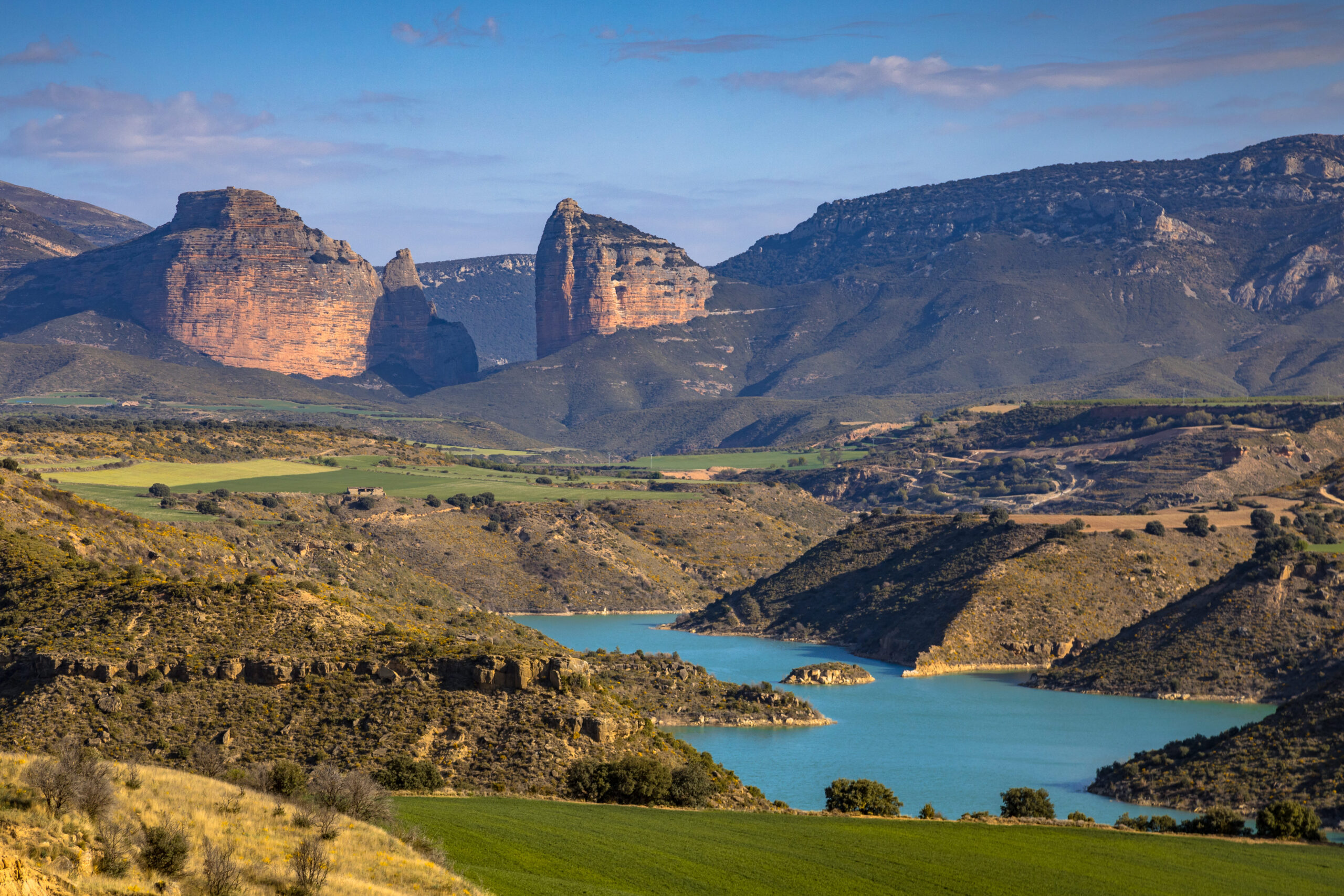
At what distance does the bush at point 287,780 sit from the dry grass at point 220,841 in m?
2.47

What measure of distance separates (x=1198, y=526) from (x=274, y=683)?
69723mm

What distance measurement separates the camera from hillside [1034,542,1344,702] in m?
70.0

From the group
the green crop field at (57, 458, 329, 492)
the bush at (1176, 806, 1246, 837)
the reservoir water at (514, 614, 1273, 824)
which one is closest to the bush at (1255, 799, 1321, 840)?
the bush at (1176, 806, 1246, 837)

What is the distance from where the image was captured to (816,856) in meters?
31.2

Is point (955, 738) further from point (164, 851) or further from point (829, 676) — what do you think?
point (164, 851)

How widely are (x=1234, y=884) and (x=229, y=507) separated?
8884cm

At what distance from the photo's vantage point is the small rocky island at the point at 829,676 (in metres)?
82.3

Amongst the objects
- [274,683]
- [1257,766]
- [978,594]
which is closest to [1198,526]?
[978,594]

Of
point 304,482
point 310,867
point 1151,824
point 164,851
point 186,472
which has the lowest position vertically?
point 1151,824

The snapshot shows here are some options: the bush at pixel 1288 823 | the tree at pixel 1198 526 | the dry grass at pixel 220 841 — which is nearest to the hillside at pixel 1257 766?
the bush at pixel 1288 823

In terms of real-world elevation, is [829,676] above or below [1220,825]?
below

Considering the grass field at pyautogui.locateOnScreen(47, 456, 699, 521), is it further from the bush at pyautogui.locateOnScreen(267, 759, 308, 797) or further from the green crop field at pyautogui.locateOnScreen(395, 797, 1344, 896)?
the green crop field at pyautogui.locateOnScreen(395, 797, 1344, 896)

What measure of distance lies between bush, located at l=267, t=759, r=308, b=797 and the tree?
76740 mm

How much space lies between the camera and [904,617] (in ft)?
309
